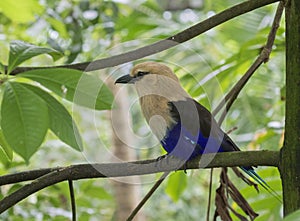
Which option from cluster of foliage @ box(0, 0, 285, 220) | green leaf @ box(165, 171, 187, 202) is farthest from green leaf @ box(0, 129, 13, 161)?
green leaf @ box(165, 171, 187, 202)

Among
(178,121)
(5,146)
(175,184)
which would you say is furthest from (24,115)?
(175,184)

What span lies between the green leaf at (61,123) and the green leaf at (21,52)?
0.05 metres

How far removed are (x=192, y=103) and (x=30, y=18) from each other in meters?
0.33

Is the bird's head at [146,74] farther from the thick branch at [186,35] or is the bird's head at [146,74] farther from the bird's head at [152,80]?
the thick branch at [186,35]

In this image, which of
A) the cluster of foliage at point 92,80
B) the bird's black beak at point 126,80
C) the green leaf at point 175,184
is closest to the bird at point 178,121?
the bird's black beak at point 126,80

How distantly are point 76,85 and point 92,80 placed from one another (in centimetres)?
2

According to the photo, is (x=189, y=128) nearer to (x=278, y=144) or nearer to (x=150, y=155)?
(x=278, y=144)

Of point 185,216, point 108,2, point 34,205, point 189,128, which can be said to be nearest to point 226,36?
point 108,2

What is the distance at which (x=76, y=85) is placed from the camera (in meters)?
0.89

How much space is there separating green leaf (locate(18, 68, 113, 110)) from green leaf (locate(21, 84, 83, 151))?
24mm

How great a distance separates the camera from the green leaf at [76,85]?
0.88 m

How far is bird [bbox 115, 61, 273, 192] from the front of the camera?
103cm

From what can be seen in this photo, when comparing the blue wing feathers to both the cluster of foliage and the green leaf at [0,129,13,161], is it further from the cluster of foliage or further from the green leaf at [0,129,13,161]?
the green leaf at [0,129,13,161]

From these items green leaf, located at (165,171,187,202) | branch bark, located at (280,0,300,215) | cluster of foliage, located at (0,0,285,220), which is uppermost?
branch bark, located at (280,0,300,215)
